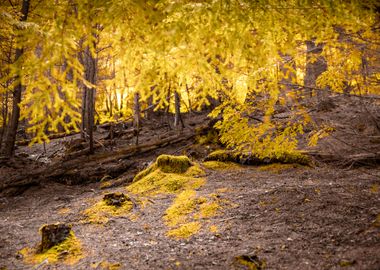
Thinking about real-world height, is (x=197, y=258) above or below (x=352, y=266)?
below

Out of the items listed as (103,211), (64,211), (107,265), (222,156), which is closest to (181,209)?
(103,211)

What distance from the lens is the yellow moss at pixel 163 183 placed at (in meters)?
7.27

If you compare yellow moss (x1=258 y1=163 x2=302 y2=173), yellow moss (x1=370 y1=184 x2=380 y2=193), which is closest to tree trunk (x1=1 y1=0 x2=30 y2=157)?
yellow moss (x1=258 y1=163 x2=302 y2=173)

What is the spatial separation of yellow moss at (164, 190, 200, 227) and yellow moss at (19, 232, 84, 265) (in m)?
1.57

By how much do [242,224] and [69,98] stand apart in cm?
337

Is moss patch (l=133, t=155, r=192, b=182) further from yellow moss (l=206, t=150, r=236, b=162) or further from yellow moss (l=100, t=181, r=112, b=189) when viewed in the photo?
yellow moss (l=100, t=181, r=112, b=189)

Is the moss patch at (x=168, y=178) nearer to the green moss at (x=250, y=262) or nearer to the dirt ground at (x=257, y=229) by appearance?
the dirt ground at (x=257, y=229)

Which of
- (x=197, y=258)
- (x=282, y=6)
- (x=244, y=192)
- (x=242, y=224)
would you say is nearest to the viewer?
(x=282, y=6)

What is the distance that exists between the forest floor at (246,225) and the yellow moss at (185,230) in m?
0.11

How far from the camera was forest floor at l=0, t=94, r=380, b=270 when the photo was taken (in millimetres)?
3717

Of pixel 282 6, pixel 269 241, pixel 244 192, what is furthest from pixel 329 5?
pixel 244 192

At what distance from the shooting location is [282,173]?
7.40 meters

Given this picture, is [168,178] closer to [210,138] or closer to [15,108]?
[210,138]

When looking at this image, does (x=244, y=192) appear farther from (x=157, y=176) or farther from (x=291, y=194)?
(x=157, y=176)
